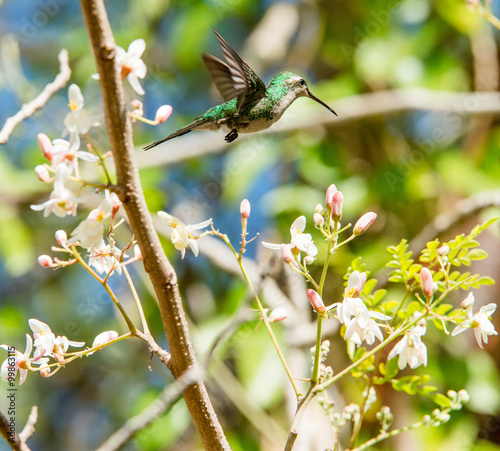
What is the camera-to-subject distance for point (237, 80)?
0.85 metres

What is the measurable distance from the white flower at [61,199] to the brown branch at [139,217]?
0.19 ft

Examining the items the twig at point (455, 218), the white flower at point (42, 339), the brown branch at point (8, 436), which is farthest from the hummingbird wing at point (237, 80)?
the twig at point (455, 218)

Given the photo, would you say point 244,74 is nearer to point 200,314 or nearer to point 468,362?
point 468,362

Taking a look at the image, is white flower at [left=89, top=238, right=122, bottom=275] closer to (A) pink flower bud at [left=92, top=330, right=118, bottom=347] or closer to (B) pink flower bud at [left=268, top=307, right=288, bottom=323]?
(A) pink flower bud at [left=92, top=330, right=118, bottom=347]

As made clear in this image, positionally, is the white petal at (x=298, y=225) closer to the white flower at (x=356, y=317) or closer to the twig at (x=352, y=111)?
the white flower at (x=356, y=317)

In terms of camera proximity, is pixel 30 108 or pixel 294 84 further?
pixel 294 84

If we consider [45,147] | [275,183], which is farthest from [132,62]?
[275,183]

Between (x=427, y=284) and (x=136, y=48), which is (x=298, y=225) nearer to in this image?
(x=427, y=284)

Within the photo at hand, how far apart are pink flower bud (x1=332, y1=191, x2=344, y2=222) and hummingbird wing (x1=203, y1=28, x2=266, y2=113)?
296mm

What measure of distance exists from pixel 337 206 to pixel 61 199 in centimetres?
27

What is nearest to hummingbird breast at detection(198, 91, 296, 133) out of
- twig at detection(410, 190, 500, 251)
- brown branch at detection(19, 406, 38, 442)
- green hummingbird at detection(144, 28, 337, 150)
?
green hummingbird at detection(144, 28, 337, 150)

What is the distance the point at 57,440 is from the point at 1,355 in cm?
138

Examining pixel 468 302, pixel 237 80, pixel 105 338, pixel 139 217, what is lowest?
pixel 468 302

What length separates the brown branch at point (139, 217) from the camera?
1.54 feet
